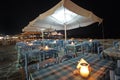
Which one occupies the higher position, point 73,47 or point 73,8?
point 73,8

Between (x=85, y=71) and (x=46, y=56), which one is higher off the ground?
(x=85, y=71)

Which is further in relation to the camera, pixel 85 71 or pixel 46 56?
pixel 46 56

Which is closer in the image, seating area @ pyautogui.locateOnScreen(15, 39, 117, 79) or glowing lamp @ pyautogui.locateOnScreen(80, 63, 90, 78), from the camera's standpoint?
glowing lamp @ pyautogui.locateOnScreen(80, 63, 90, 78)

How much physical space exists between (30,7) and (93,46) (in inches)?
1340

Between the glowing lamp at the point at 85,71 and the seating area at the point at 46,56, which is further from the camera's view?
the seating area at the point at 46,56

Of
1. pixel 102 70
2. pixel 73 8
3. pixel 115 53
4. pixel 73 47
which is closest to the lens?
pixel 102 70

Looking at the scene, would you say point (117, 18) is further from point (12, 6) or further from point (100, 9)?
point (12, 6)

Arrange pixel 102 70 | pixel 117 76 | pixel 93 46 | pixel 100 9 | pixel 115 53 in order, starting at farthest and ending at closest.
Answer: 1. pixel 100 9
2. pixel 93 46
3. pixel 115 53
4. pixel 102 70
5. pixel 117 76

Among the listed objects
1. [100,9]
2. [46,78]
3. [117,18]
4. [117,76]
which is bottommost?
[46,78]

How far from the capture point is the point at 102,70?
83.1 inches

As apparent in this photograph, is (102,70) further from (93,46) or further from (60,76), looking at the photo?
(93,46)

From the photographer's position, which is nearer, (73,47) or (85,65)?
(85,65)

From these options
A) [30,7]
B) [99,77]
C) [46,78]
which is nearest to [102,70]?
[99,77]

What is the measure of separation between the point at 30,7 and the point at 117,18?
25721mm
